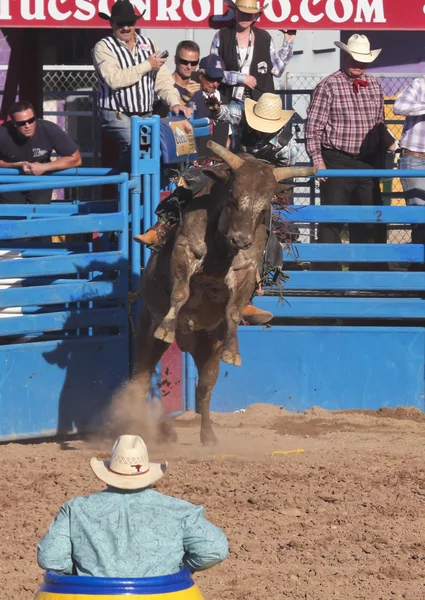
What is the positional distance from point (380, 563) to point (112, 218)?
416 centimetres

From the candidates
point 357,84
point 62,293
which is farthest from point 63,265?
point 357,84

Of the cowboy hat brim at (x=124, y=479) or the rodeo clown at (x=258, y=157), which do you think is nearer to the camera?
the cowboy hat brim at (x=124, y=479)

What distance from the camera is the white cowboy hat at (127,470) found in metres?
4.04

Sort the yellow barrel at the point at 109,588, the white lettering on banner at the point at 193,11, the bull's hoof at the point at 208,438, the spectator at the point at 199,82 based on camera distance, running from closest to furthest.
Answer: the yellow barrel at the point at 109,588
the bull's hoof at the point at 208,438
the spectator at the point at 199,82
the white lettering on banner at the point at 193,11

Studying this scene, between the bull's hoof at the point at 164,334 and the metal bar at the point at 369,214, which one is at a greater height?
the metal bar at the point at 369,214

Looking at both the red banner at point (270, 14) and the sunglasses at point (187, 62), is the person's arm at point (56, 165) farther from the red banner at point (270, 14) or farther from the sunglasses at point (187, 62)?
the red banner at point (270, 14)

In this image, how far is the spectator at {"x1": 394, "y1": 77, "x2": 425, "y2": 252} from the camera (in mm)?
10906

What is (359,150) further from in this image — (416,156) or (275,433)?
(275,433)

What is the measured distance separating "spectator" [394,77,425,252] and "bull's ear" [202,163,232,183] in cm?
330

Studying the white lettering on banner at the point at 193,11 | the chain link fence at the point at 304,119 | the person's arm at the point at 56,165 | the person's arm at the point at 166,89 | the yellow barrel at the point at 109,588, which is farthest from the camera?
the white lettering on banner at the point at 193,11

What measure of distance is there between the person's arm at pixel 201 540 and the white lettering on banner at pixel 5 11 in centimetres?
924

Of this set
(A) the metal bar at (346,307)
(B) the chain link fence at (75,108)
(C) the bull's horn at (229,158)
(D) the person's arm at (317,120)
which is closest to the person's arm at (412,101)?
(D) the person's arm at (317,120)

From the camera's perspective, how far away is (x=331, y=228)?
11.1m

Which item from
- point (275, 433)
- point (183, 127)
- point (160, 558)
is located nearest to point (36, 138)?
point (183, 127)
